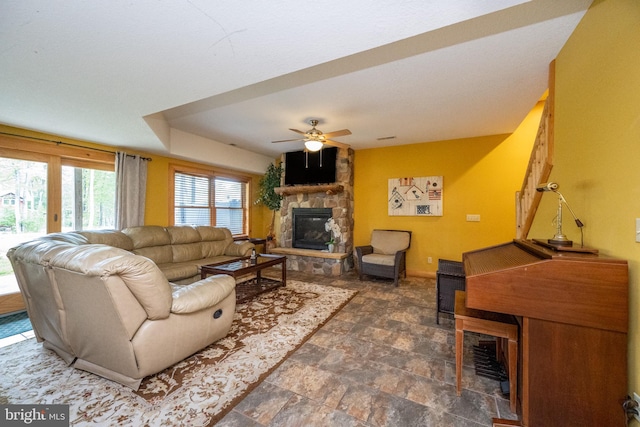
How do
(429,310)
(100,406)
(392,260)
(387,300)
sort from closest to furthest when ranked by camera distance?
1. (100,406)
2. (429,310)
3. (387,300)
4. (392,260)

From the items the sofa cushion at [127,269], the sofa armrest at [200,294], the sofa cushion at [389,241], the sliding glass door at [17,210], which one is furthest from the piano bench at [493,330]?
the sliding glass door at [17,210]

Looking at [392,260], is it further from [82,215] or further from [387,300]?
[82,215]

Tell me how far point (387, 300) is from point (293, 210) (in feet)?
9.81

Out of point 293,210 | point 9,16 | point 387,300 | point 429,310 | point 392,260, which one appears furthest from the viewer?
point 293,210

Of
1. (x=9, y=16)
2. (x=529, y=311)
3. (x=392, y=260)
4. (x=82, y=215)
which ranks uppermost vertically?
(x=9, y=16)

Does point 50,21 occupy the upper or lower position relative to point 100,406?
upper

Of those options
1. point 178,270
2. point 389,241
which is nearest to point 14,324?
point 178,270

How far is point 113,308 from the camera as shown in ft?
5.05

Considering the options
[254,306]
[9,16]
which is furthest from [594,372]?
[9,16]

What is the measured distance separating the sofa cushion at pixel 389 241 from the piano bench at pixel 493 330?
287 centimetres

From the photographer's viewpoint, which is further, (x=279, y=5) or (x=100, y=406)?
(x=100, y=406)

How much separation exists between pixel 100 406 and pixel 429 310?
3235mm

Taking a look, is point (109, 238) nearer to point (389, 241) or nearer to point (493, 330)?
point (493, 330)

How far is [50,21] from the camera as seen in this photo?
56.7 inches
